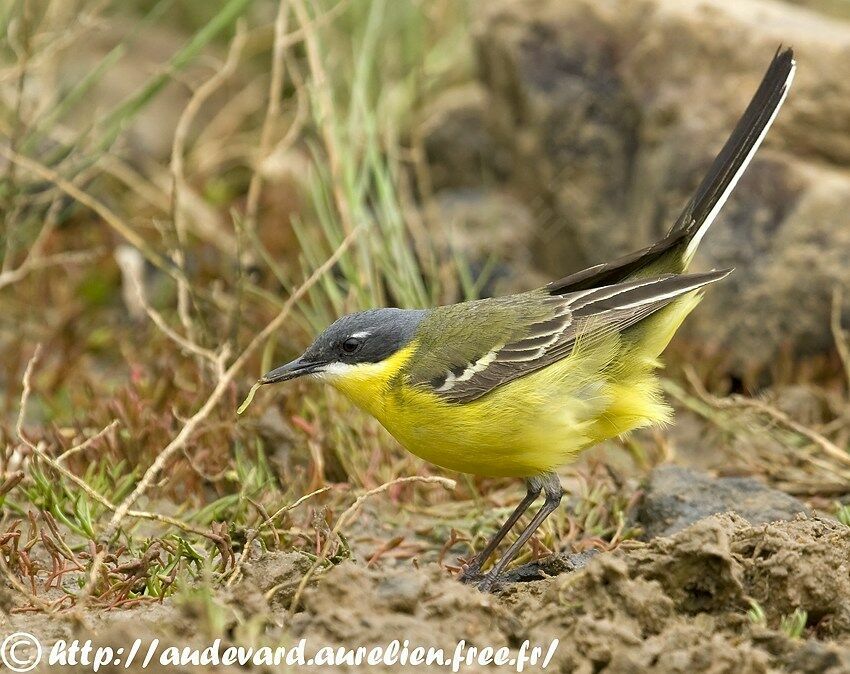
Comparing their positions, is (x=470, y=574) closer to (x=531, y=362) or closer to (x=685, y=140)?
(x=531, y=362)

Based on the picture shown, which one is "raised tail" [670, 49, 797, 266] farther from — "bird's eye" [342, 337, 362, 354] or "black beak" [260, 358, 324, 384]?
"black beak" [260, 358, 324, 384]

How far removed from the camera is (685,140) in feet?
26.4

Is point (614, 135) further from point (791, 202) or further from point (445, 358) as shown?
point (445, 358)

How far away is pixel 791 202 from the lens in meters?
7.72

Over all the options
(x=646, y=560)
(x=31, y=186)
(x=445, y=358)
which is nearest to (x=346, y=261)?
(x=445, y=358)

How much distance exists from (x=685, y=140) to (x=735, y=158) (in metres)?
2.40

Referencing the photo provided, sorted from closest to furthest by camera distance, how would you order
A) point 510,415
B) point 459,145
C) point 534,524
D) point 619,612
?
point 619,612 < point 510,415 < point 534,524 < point 459,145

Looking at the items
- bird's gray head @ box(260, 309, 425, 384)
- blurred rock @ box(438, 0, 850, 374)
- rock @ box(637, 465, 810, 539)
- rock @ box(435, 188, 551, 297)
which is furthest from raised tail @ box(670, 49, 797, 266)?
rock @ box(435, 188, 551, 297)

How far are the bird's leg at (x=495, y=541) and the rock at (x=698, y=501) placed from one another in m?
0.65

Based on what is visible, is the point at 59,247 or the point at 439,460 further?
the point at 59,247

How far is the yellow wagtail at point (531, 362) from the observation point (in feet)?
16.7

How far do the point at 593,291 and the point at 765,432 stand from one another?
1576mm

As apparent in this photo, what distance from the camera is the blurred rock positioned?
7.69 meters

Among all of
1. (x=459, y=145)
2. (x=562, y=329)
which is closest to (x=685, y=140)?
(x=459, y=145)
